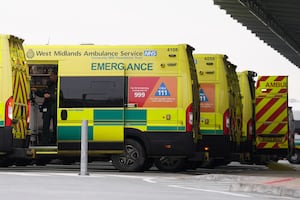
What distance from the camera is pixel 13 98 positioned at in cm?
1741

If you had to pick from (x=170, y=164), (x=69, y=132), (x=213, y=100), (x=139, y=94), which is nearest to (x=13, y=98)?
(x=69, y=132)

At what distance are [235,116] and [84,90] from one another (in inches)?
200

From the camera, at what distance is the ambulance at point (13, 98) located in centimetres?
1714

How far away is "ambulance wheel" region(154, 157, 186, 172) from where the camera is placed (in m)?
20.4

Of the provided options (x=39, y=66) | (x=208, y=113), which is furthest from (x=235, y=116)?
(x=39, y=66)

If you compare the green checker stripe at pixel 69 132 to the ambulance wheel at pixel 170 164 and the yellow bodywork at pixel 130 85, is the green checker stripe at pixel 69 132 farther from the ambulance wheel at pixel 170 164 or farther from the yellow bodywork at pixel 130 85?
the ambulance wheel at pixel 170 164

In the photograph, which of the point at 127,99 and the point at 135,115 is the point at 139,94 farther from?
the point at 135,115

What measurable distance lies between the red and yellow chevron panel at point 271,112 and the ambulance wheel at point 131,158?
23.0 ft

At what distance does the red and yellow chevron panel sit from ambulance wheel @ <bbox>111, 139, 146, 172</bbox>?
702cm

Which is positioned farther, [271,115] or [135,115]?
[271,115]

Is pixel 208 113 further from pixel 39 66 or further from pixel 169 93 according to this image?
pixel 39 66

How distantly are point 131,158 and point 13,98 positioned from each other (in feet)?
10.2

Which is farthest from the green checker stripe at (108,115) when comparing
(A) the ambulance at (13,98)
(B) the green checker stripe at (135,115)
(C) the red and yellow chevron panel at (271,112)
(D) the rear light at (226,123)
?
(C) the red and yellow chevron panel at (271,112)

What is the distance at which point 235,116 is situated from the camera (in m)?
22.5
